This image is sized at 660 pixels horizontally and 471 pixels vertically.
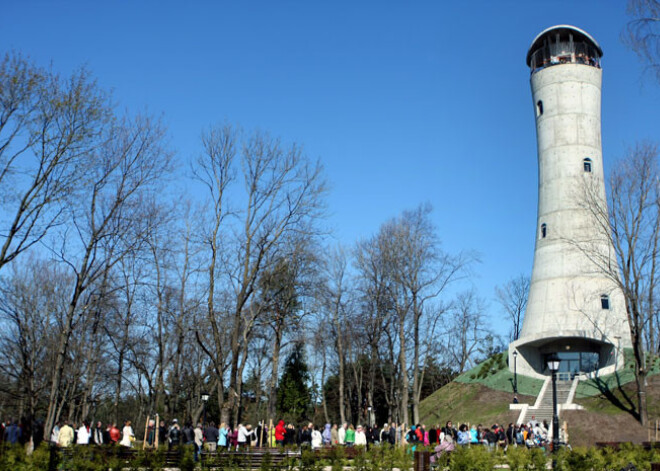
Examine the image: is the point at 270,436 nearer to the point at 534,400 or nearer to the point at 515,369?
the point at 534,400

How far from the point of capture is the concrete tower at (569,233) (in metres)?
39.4

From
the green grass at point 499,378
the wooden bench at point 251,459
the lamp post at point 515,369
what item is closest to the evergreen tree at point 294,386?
the green grass at point 499,378

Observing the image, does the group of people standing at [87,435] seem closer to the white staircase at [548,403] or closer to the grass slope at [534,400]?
the grass slope at [534,400]

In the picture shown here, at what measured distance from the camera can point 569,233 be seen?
131 feet

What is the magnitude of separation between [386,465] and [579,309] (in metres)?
29.4

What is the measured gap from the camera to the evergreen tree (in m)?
44.4

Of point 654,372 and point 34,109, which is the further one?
point 654,372

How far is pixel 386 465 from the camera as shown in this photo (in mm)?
13758

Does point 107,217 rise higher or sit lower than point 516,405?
higher

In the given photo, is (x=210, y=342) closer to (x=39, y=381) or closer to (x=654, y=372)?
(x=39, y=381)

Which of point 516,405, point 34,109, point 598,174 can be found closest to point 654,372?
point 516,405

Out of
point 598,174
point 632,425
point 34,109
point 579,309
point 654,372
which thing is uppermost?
point 598,174

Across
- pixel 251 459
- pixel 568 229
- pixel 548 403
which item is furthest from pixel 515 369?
pixel 251 459

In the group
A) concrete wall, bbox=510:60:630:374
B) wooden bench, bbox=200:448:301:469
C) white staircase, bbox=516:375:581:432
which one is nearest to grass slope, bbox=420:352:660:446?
white staircase, bbox=516:375:581:432
